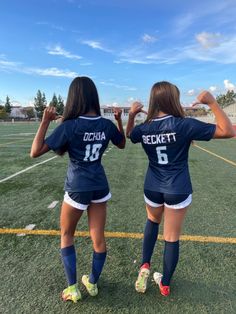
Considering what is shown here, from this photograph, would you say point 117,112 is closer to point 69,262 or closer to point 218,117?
point 218,117

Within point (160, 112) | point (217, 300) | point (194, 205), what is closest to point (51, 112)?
Result: point (160, 112)

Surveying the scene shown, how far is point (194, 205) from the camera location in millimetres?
6223

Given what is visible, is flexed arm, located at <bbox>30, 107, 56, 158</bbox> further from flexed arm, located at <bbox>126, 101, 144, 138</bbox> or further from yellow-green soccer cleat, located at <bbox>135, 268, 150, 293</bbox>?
yellow-green soccer cleat, located at <bbox>135, 268, 150, 293</bbox>

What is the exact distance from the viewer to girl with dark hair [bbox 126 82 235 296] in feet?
9.46

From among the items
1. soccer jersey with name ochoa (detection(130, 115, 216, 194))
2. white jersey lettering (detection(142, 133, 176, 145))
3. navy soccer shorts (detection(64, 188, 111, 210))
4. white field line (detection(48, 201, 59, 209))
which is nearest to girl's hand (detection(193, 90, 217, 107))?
soccer jersey with name ochoa (detection(130, 115, 216, 194))

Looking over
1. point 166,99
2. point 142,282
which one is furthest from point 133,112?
point 142,282

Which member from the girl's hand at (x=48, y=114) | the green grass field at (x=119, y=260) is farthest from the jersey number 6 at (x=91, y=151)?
the green grass field at (x=119, y=260)

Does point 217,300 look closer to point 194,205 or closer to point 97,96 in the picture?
point 97,96

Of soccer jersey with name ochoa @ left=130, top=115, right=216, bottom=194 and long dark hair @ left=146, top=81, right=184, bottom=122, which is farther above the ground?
long dark hair @ left=146, top=81, right=184, bottom=122

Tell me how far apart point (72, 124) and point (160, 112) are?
76 centimetres

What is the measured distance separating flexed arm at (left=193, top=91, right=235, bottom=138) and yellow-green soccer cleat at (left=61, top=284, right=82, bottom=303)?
1.80 metres

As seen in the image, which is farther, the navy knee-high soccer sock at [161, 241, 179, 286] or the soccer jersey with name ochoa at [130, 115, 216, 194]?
the navy knee-high soccer sock at [161, 241, 179, 286]

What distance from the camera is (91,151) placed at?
291cm

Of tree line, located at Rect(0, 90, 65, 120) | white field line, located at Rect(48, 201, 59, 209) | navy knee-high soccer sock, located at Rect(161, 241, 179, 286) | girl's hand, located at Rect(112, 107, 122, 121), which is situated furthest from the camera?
tree line, located at Rect(0, 90, 65, 120)
